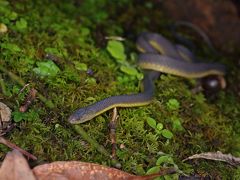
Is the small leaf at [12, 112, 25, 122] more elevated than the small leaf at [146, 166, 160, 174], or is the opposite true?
the small leaf at [12, 112, 25, 122]

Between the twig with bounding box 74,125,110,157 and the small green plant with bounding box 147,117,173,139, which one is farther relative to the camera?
the small green plant with bounding box 147,117,173,139

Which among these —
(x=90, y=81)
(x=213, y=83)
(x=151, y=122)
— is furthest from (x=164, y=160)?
(x=213, y=83)

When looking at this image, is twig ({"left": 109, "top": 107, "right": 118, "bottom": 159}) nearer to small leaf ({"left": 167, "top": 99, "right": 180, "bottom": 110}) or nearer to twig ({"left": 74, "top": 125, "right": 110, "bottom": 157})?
twig ({"left": 74, "top": 125, "right": 110, "bottom": 157})

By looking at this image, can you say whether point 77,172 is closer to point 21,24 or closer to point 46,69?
point 46,69

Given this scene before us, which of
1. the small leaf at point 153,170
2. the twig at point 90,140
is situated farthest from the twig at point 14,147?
the small leaf at point 153,170

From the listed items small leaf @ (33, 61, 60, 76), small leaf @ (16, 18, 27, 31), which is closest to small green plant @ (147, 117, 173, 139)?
small leaf @ (33, 61, 60, 76)

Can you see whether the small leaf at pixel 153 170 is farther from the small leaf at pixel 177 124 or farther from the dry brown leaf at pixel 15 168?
the dry brown leaf at pixel 15 168
